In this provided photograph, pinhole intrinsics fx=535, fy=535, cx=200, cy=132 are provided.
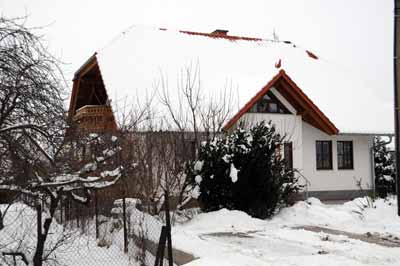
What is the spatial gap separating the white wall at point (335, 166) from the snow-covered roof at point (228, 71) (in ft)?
3.47

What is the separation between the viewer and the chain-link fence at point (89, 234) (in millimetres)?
8672

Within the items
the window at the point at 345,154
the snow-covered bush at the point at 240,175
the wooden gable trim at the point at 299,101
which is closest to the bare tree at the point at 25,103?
the snow-covered bush at the point at 240,175

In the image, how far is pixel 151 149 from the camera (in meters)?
14.2

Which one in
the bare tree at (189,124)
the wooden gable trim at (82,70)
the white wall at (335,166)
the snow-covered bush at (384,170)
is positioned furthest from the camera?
the snow-covered bush at (384,170)

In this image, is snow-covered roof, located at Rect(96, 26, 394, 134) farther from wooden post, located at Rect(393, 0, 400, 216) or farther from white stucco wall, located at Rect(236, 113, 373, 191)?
wooden post, located at Rect(393, 0, 400, 216)

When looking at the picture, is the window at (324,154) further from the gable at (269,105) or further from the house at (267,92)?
the gable at (269,105)

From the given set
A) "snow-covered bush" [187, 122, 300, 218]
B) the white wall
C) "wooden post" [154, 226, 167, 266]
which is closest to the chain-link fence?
"wooden post" [154, 226, 167, 266]

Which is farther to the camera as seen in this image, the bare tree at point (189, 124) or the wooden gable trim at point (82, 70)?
the wooden gable trim at point (82, 70)

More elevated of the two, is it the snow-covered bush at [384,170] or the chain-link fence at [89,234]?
the snow-covered bush at [384,170]

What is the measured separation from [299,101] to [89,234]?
13.0 metres

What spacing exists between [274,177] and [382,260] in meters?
5.74

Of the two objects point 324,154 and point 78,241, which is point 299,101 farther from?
point 78,241

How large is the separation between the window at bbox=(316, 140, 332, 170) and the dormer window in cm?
237

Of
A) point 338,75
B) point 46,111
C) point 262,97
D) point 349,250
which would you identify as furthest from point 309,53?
point 46,111
